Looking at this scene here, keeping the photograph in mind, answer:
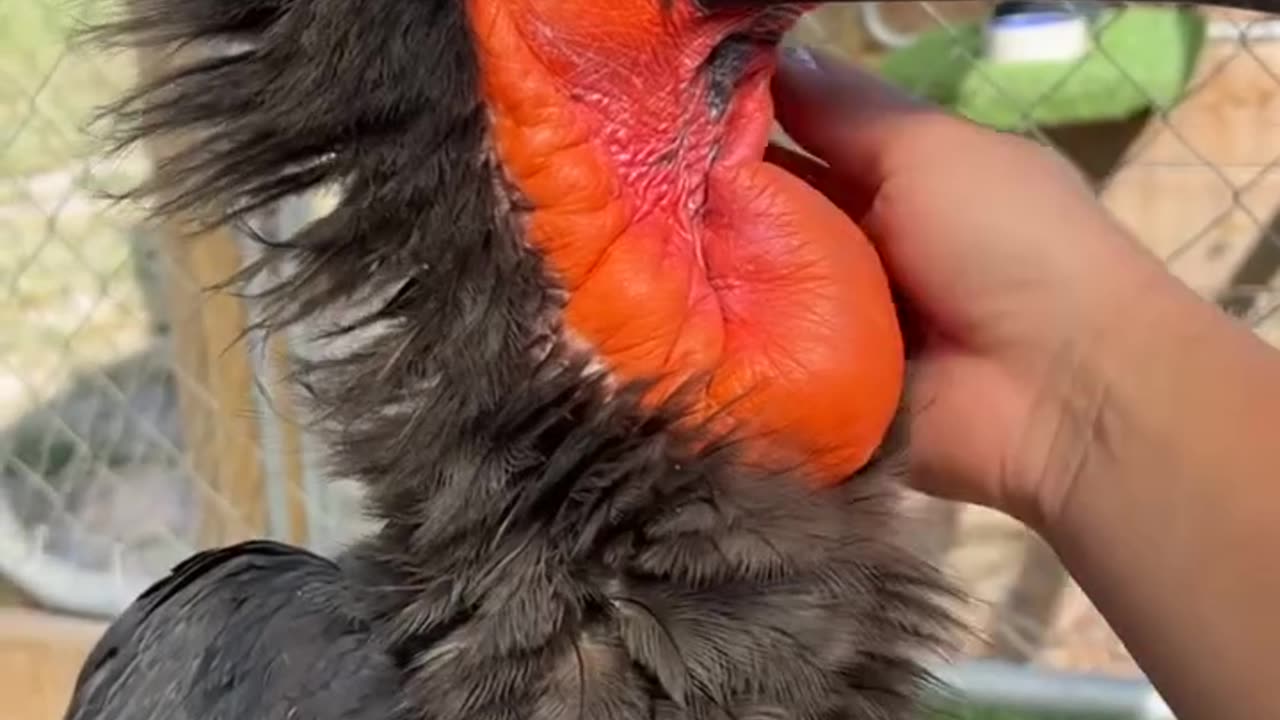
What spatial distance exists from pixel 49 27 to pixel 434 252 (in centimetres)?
109

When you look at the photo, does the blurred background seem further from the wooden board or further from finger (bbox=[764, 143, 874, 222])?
finger (bbox=[764, 143, 874, 222])

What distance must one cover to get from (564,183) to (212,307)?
84 centimetres

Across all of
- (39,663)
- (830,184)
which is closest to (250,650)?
(830,184)

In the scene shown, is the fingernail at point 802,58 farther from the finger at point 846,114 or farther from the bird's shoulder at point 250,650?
→ the bird's shoulder at point 250,650

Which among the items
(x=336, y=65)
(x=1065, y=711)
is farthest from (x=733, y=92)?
(x=1065, y=711)

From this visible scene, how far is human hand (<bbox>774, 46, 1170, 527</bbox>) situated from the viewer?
2.66 feet

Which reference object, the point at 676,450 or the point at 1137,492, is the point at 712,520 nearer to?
the point at 676,450

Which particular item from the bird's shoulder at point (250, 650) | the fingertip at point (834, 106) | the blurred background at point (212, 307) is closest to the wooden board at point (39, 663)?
the blurred background at point (212, 307)

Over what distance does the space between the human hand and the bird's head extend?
0.06 metres

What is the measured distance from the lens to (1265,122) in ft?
5.97

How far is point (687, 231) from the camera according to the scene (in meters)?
0.77

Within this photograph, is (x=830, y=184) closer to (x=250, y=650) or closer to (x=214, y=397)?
(x=250, y=650)

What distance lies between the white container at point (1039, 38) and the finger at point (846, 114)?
3.63ft

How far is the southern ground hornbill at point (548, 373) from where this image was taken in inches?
27.6
